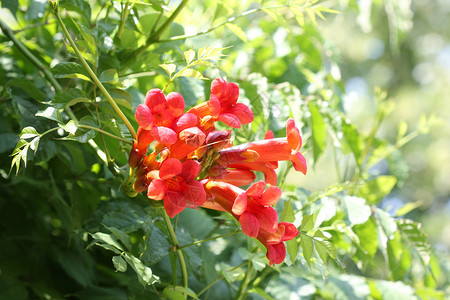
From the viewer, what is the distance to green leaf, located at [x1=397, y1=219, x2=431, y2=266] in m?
0.89

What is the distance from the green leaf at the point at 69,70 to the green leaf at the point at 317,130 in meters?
0.46

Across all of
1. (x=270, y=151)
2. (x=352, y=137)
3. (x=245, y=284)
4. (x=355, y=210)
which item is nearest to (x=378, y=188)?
(x=352, y=137)

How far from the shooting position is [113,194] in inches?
32.8

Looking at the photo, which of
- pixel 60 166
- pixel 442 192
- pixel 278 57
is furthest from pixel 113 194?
pixel 442 192

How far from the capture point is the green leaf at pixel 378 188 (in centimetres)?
105

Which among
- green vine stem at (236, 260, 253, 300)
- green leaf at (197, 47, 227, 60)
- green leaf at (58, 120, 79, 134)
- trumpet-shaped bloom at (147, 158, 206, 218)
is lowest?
green vine stem at (236, 260, 253, 300)

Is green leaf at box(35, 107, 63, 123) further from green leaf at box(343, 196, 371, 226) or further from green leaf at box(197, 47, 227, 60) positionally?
green leaf at box(343, 196, 371, 226)

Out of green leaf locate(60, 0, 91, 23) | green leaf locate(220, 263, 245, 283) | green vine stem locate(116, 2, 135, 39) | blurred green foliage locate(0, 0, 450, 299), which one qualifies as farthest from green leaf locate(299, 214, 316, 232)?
green leaf locate(60, 0, 91, 23)

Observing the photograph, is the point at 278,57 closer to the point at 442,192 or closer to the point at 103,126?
the point at 103,126

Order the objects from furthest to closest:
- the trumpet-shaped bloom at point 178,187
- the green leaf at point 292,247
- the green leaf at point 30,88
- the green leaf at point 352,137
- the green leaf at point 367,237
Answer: the green leaf at point 352,137 → the green leaf at point 367,237 → the green leaf at point 30,88 → the green leaf at point 292,247 → the trumpet-shaped bloom at point 178,187

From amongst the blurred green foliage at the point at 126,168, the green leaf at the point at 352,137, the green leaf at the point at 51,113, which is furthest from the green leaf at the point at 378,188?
the green leaf at the point at 51,113

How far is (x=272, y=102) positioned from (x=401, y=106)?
26.5 ft

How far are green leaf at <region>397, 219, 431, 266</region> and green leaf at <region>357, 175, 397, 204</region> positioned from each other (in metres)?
0.13

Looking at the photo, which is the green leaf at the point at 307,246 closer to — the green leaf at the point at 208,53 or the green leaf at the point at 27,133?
the green leaf at the point at 208,53
